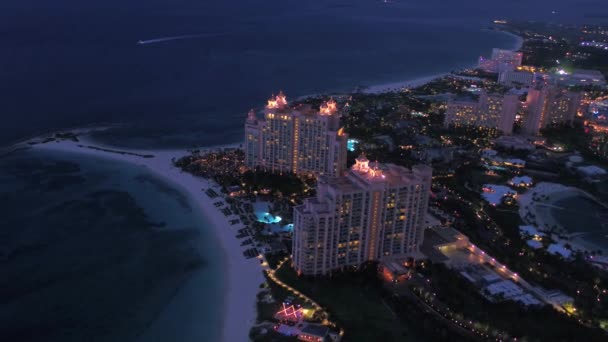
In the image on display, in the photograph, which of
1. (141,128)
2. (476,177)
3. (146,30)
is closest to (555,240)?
(476,177)

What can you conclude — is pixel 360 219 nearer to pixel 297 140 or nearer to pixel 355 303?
pixel 355 303

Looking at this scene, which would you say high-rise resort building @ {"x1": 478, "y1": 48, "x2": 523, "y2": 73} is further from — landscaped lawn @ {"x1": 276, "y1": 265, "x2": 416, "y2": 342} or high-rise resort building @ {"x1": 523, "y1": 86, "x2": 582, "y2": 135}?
landscaped lawn @ {"x1": 276, "y1": 265, "x2": 416, "y2": 342}

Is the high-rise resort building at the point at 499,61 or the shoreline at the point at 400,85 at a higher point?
the high-rise resort building at the point at 499,61

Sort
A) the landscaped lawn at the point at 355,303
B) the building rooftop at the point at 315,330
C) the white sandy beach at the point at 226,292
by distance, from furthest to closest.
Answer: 1. the white sandy beach at the point at 226,292
2. the landscaped lawn at the point at 355,303
3. the building rooftop at the point at 315,330

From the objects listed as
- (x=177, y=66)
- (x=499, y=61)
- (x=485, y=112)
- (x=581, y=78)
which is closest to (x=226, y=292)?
(x=485, y=112)

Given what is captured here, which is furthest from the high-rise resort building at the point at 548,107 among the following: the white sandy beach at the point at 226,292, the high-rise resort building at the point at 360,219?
the white sandy beach at the point at 226,292

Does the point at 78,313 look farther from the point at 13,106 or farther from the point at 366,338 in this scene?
the point at 13,106

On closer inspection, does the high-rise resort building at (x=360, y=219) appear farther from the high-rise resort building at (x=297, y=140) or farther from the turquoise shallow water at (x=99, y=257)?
the high-rise resort building at (x=297, y=140)
